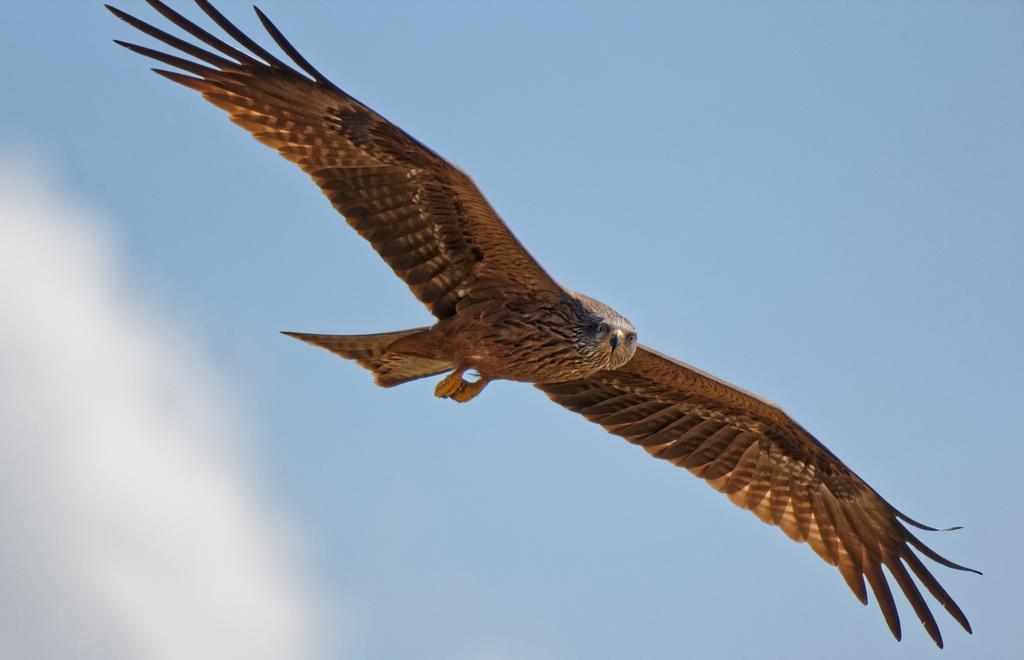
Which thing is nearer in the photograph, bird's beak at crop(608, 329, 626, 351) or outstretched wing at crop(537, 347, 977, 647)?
bird's beak at crop(608, 329, 626, 351)

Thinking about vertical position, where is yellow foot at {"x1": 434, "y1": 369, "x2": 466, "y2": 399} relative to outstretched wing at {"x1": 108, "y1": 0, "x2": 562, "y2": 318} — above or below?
below

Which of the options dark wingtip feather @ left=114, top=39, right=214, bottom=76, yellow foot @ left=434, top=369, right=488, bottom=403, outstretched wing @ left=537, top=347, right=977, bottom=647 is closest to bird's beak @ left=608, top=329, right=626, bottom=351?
yellow foot @ left=434, top=369, right=488, bottom=403

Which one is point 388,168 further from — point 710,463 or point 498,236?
point 710,463

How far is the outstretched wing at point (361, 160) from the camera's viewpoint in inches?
378

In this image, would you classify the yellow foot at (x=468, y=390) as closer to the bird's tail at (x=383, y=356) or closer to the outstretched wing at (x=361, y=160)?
the bird's tail at (x=383, y=356)

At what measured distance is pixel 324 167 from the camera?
9.77 meters

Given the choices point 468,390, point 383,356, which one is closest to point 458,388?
point 468,390

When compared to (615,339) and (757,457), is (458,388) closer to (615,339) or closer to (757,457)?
(615,339)

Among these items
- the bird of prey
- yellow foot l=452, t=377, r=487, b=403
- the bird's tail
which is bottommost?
the bird's tail

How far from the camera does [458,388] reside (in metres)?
10.3

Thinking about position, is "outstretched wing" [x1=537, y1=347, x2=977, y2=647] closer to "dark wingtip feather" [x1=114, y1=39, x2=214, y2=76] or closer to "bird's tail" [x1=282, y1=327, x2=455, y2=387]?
"bird's tail" [x1=282, y1=327, x2=455, y2=387]

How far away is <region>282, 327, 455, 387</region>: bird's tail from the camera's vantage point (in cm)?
1010

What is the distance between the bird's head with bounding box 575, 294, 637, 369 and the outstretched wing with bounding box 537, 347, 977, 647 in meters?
1.06

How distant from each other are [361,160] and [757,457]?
447 cm
